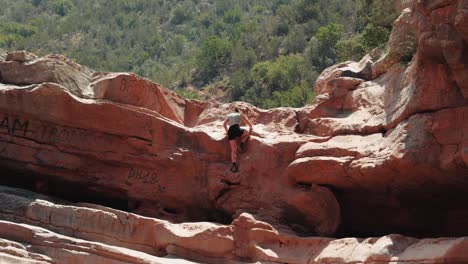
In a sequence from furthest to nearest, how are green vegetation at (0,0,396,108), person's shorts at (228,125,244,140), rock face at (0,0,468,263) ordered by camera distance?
1. green vegetation at (0,0,396,108)
2. person's shorts at (228,125,244,140)
3. rock face at (0,0,468,263)

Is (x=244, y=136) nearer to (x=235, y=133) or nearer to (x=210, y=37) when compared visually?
(x=235, y=133)

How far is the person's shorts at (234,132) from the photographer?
14336 millimetres

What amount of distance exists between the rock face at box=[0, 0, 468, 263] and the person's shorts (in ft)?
1.20

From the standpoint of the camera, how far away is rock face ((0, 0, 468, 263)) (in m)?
12.0

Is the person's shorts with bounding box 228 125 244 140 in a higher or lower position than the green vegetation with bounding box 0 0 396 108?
lower

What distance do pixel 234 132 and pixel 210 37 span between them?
154 ft

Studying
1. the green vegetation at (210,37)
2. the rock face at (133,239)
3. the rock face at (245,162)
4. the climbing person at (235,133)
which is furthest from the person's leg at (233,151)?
the green vegetation at (210,37)

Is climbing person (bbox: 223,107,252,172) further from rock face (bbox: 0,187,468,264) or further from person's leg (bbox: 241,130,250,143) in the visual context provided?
rock face (bbox: 0,187,468,264)

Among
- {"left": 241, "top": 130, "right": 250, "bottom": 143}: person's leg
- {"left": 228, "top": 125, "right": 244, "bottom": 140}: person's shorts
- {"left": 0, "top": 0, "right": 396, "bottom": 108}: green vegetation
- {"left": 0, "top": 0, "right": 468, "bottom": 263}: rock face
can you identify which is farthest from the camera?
{"left": 0, "top": 0, "right": 396, "bottom": 108}: green vegetation

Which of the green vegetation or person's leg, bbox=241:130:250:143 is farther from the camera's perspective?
Result: the green vegetation

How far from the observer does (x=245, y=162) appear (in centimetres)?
1448

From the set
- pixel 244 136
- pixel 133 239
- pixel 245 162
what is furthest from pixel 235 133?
pixel 133 239

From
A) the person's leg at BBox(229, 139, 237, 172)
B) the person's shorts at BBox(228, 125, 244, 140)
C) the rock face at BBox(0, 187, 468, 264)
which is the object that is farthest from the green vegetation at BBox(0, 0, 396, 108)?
the rock face at BBox(0, 187, 468, 264)

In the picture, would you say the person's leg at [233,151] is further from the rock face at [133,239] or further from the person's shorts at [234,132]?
the rock face at [133,239]
